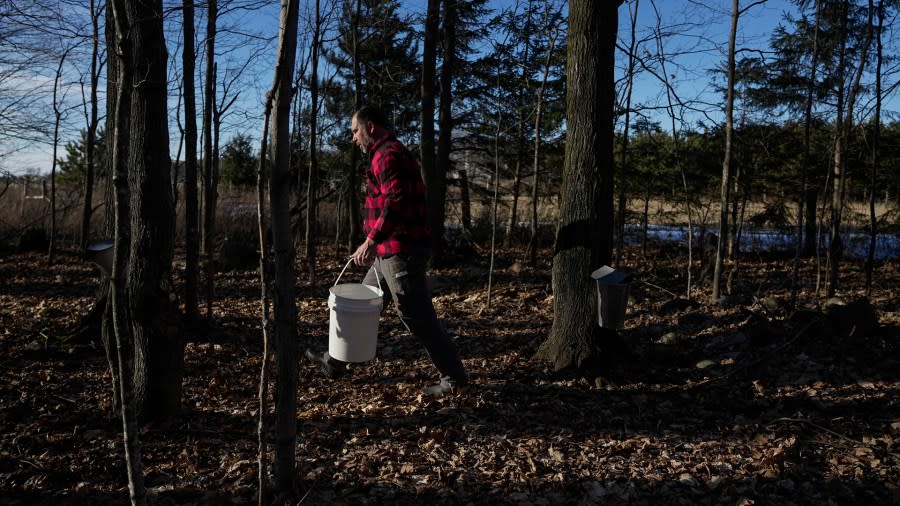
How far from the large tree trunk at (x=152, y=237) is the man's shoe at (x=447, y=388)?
1756mm

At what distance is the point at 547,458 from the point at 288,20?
106 inches

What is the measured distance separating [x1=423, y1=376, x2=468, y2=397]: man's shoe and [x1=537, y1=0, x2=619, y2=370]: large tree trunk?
89 cm

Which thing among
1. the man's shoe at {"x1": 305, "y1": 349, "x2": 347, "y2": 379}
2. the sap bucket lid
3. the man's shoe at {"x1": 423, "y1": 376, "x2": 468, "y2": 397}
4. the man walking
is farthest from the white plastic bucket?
the sap bucket lid

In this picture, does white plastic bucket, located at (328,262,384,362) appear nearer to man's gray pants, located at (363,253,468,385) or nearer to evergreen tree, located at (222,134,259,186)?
man's gray pants, located at (363,253,468,385)

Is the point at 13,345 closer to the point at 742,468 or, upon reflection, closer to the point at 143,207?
the point at 143,207

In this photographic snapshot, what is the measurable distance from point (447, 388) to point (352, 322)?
0.93 meters

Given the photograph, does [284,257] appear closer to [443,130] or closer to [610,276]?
[610,276]

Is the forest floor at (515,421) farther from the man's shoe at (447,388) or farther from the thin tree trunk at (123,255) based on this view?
the thin tree trunk at (123,255)

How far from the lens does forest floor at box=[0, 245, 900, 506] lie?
308 centimetres

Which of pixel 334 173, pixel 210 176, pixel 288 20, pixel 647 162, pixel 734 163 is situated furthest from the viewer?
pixel 334 173

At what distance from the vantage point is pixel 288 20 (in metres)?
2.38

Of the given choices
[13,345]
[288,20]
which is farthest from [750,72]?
[13,345]

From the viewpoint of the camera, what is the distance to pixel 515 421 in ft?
12.8

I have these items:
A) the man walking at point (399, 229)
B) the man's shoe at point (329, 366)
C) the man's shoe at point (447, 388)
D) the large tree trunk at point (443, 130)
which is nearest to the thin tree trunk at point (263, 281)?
the man walking at point (399, 229)
